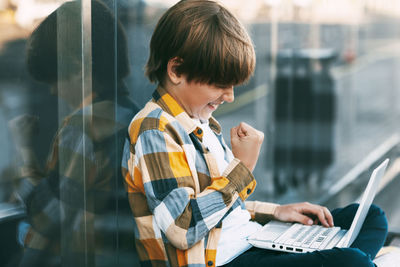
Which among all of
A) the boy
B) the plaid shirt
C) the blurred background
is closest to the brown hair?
the boy

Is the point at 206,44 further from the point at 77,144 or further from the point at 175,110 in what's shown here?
the point at 77,144

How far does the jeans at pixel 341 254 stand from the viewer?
1.65 metres

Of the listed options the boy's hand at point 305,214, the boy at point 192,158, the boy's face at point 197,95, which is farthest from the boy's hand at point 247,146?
the boy's hand at point 305,214

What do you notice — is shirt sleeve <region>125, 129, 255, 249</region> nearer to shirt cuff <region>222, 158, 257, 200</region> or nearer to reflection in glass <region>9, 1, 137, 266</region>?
shirt cuff <region>222, 158, 257, 200</region>

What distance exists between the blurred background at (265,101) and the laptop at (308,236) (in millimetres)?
502

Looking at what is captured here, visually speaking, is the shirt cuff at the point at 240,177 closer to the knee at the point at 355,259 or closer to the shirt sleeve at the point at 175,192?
the shirt sleeve at the point at 175,192

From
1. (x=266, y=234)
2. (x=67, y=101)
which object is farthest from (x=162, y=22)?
(x=266, y=234)

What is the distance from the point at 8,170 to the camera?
1.63m

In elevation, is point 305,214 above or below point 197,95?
below

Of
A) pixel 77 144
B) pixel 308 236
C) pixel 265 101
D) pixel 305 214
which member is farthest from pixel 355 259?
pixel 265 101

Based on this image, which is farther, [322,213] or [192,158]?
[322,213]

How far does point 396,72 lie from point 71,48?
453 cm

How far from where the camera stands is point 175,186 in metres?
1.68

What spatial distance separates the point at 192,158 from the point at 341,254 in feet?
1.67
